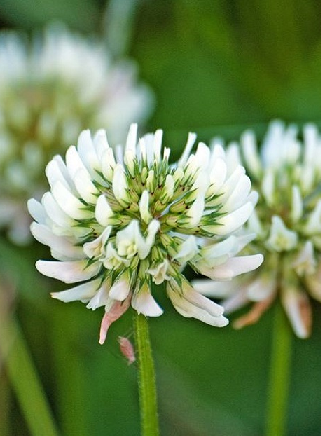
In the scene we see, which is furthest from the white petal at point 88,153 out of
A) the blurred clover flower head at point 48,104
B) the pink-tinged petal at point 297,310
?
the blurred clover flower head at point 48,104

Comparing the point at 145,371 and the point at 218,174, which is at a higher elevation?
the point at 218,174

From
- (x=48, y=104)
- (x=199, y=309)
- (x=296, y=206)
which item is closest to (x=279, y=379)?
(x=296, y=206)

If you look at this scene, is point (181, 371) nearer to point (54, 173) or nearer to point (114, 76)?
point (114, 76)

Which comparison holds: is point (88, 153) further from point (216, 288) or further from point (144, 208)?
point (216, 288)

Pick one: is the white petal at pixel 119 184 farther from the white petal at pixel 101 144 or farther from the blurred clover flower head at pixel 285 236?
the blurred clover flower head at pixel 285 236

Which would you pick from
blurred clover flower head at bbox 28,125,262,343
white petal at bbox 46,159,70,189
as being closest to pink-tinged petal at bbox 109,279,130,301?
blurred clover flower head at bbox 28,125,262,343

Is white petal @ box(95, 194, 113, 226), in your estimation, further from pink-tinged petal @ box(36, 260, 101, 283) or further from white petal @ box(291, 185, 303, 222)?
white petal @ box(291, 185, 303, 222)

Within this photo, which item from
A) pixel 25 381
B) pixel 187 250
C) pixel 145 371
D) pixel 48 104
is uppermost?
pixel 48 104

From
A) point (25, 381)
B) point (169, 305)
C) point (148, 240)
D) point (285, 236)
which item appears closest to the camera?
point (148, 240)
